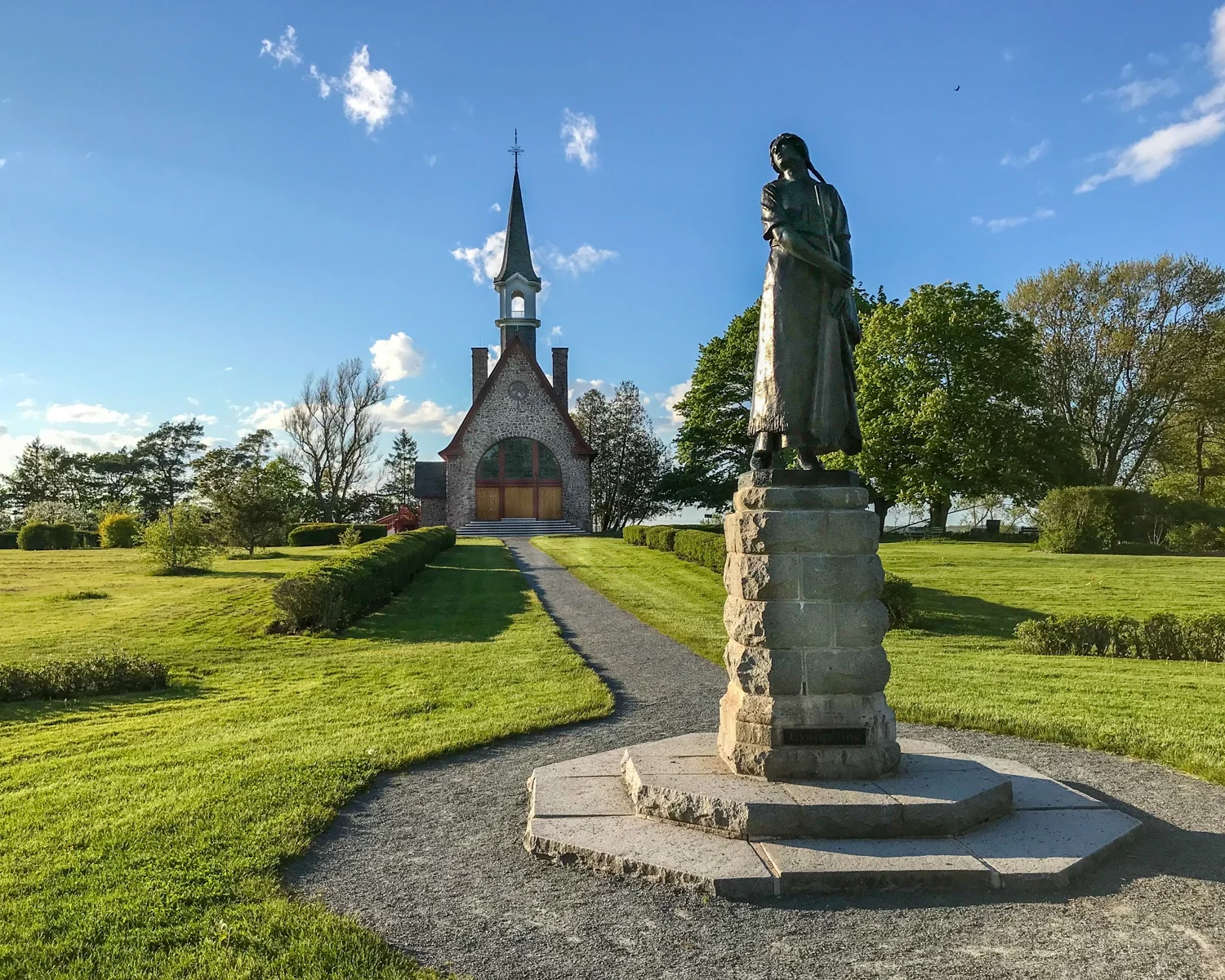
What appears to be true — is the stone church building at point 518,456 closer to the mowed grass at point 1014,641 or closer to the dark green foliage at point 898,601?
the mowed grass at point 1014,641

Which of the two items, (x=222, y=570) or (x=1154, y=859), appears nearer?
(x=1154, y=859)

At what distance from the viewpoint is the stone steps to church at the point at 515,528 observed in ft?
131

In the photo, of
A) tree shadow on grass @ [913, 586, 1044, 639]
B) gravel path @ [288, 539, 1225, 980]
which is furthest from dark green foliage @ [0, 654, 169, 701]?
tree shadow on grass @ [913, 586, 1044, 639]

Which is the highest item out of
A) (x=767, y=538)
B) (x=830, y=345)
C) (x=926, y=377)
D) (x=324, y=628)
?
(x=926, y=377)

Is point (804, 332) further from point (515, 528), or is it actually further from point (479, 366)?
point (479, 366)

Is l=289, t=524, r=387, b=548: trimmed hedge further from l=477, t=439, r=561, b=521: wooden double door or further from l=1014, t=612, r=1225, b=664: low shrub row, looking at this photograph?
l=1014, t=612, r=1225, b=664: low shrub row

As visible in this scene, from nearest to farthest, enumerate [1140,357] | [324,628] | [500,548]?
[324,628]
[500,548]
[1140,357]

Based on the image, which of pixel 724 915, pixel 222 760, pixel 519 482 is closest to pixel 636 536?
pixel 519 482

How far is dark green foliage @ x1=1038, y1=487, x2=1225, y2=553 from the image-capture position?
1002 inches

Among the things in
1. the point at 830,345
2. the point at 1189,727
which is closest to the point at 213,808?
the point at 830,345

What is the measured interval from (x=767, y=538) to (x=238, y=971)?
3530 mm

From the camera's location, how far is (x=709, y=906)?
13.0 feet

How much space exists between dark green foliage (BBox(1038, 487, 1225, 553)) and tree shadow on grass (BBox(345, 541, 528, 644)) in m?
17.3

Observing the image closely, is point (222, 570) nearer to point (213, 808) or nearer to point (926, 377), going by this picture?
point (213, 808)
